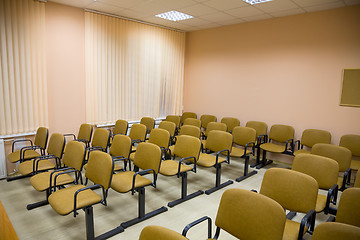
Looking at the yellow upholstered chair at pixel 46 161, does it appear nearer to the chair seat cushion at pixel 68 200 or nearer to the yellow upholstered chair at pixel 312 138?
the chair seat cushion at pixel 68 200

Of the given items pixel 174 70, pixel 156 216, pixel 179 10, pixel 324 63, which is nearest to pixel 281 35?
pixel 324 63

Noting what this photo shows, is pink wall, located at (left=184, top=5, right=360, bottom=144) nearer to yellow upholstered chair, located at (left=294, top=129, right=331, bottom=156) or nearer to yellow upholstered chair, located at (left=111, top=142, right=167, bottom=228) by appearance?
yellow upholstered chair, located at (left=294, top=129, right=331, bottom=156)

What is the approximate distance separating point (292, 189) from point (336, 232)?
86 centimetres

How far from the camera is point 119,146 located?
3803 mm

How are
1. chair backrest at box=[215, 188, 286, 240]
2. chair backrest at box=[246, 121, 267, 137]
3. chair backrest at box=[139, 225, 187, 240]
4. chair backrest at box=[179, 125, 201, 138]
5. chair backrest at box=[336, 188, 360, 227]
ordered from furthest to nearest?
chair backrest at box=[246, 121, 267, 137] < chair backrest at box=[179, 125, 201, 138] < chair backrest at box=[336, 188, 360, 227] < chair backrest at box=[215, 188, 286, 240] < chair backrest at box=[139, 225, 187, 240]

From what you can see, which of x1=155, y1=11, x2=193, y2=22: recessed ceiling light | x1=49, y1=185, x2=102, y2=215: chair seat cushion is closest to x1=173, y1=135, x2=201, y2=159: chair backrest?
x1=49, y1=185, x2=102, y2=215: chair seat cushion

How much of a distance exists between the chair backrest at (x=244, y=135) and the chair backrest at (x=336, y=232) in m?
3.35

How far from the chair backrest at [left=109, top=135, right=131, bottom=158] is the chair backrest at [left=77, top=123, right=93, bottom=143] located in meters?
1.00

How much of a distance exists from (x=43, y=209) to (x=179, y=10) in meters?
4.12

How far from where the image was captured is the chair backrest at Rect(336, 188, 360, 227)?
2.03 meters

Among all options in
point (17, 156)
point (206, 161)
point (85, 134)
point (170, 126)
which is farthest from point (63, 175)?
point (170, 126)

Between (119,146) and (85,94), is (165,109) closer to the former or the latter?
(85,94)

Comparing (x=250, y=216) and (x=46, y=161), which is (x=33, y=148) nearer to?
(x=46, y=161)

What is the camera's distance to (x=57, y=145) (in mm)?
3777
